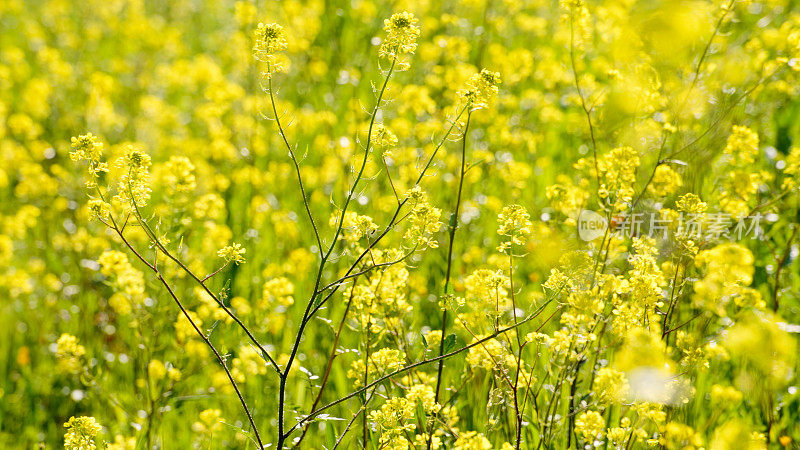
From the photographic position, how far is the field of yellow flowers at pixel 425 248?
1979mm

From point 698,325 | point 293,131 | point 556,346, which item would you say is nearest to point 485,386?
point 556,346

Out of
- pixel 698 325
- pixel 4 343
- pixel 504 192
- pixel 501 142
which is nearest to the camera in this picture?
pixel 698 325

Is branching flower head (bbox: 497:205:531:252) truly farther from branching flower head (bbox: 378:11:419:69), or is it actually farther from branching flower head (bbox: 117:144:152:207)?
branching flower head (bbox: 117:144:152:207)

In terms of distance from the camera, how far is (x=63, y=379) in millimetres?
3273

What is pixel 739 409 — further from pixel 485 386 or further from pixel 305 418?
pixel 305 418

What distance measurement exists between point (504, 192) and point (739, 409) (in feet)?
5.85
